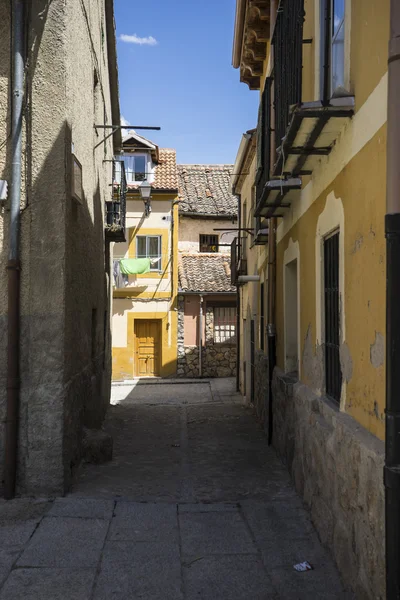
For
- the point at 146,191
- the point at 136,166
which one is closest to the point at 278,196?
the point at 146,191

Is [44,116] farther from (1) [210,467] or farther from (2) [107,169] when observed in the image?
(2) [107,169]

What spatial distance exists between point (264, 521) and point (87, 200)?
16.6ft

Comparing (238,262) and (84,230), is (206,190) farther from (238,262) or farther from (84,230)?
(84,230)

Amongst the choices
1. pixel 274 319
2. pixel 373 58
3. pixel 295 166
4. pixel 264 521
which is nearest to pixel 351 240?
pixel 373 58

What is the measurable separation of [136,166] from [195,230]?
134 inches

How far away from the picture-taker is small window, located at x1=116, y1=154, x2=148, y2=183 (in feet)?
79.2

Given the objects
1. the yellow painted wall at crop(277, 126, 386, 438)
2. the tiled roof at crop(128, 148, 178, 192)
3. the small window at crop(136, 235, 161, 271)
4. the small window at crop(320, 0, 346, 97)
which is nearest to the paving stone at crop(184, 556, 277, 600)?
the yellow painted wall at crop(277, 126, 386, 438)

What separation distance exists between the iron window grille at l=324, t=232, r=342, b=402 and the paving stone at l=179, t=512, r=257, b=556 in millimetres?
1409

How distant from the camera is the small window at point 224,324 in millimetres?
23750

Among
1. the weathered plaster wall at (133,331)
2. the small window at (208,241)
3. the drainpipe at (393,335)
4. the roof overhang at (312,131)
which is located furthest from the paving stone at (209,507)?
the small window at (208,241)

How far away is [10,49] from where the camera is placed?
20.7 ft

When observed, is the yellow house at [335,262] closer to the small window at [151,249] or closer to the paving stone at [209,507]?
the paving stone at [209,507]

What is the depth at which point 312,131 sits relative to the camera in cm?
488

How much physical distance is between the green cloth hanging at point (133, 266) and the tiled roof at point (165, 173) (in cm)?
274
